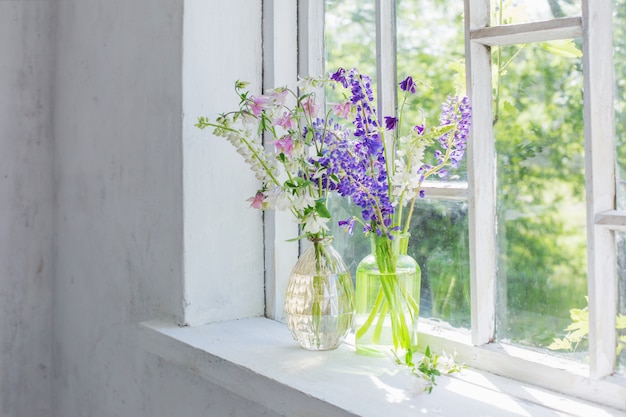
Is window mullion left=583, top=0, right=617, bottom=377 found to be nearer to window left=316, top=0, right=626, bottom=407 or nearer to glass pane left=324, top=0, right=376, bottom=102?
window left=316, top=0, right=626, bottom=407

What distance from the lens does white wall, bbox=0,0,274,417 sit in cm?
138

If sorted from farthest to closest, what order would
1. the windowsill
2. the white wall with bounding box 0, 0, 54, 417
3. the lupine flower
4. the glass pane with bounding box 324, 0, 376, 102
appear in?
the white wall with bounding box 0, 0, 54, 417 → the glass pane with bounding box 324, 0, 376, 102 → the lupine flower → the windowsill

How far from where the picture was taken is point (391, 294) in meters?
1.11

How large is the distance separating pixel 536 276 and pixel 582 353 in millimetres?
128

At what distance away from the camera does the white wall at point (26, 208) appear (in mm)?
1741

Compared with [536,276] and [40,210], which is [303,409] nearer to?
[536,276]

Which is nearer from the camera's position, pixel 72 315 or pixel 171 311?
pixel 171 311

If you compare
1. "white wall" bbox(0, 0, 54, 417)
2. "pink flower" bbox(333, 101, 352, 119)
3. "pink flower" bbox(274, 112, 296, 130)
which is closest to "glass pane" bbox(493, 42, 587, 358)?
"pink flower" bbox(333, 101, 352, 119)

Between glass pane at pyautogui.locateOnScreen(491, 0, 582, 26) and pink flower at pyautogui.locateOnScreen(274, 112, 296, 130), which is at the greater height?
glass pane at pyautogui.locateOnScreen(491, 0, 582, 26)

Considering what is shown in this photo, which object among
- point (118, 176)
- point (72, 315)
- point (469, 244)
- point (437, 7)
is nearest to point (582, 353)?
point (469, 244)

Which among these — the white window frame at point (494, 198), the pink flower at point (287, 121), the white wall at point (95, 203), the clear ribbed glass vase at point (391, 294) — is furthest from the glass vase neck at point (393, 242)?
the white wall at point (95, 203)

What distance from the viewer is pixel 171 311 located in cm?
138

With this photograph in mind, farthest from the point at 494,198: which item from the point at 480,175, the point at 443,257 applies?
the point at 443,257

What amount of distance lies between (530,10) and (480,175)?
10.2 inches
